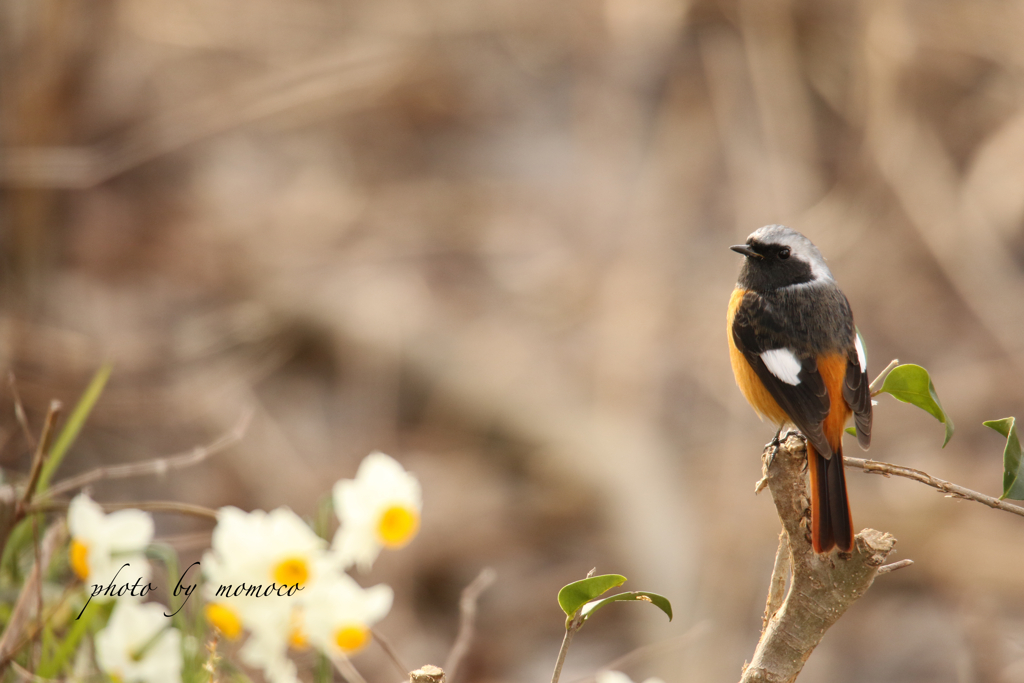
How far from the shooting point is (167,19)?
21.8ft

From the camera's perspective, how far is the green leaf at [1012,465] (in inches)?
41.3

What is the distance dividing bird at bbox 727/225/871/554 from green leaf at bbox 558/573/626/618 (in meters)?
0.74

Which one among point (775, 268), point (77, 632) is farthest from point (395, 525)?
point (775, 268)

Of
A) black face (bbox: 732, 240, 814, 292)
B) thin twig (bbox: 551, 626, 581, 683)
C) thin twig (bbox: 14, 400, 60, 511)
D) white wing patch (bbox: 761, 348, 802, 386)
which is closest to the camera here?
thin twig (bbox: 551, 626, 581, 683)

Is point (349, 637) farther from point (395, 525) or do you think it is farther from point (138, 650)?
point (138, 650)

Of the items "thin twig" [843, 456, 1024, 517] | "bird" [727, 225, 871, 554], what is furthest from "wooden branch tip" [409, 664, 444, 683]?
"bird" [727, 225, 871, 554]

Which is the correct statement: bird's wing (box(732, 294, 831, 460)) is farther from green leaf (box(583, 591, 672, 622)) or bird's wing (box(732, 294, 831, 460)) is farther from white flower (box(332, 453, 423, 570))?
white flower (box(332, 453, 423, 570))

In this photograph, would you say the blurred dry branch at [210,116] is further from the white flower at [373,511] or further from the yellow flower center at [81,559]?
the white flower at [373,511]

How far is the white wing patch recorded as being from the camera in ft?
6.04

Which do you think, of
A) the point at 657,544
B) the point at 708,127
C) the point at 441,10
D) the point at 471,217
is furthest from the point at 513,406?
the point at 441,10

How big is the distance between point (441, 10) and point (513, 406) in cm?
341

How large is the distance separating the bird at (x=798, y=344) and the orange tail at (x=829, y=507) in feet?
0.11

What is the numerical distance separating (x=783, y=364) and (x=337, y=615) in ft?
3.73

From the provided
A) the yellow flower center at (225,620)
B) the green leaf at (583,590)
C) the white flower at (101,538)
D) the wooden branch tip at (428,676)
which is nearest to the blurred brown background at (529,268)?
the white flower at (101,538)
